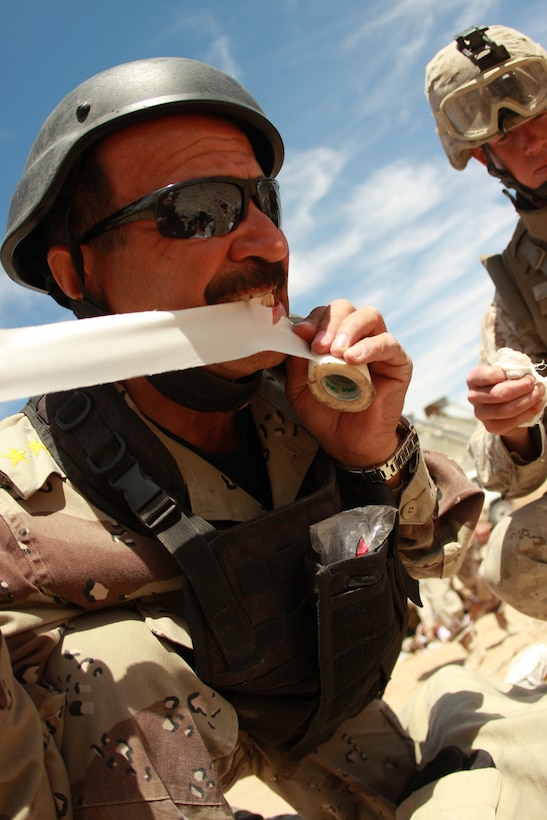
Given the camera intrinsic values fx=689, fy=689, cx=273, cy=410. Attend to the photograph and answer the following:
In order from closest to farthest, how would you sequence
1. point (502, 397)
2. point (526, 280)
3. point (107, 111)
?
point (107, 111), point (502, 397), point (526, 280)

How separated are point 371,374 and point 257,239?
69cm

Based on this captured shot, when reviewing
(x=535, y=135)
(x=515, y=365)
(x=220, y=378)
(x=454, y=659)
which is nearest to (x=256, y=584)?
(x=220, y=378)

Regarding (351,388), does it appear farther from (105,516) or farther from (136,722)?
(136,722)

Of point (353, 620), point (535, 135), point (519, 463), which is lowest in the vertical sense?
point (519, 463)

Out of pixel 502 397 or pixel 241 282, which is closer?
pixel 241 282

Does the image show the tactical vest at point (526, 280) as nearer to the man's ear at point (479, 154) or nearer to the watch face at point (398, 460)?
the man's ear at point (479, 154)

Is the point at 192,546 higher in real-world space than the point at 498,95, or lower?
lower

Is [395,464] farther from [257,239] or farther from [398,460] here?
[257,239]

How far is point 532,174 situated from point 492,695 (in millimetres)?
3047

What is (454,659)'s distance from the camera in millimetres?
8594

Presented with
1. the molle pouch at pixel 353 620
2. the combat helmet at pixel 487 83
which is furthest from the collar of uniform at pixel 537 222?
the molle pouch at pixel 353 620

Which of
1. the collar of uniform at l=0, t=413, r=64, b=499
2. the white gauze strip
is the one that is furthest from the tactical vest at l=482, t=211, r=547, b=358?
the collar of uniform at l=0, t=413, r=64, b=499

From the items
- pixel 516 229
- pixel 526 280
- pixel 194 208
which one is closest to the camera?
pixel 194 208

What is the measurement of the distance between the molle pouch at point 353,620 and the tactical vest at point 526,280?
88.4 inches
